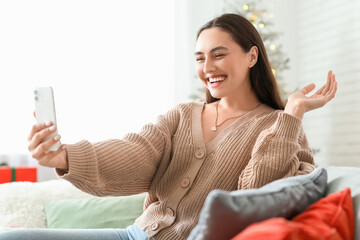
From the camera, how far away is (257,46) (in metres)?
2.00

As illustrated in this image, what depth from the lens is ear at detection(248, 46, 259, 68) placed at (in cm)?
198

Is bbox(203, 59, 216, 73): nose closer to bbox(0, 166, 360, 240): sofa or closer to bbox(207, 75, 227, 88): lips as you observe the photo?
bbox(207, 75, 227, 88): lips

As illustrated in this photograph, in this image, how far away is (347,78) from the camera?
4.43m

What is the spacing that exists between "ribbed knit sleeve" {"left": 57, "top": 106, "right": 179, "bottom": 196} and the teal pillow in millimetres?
749

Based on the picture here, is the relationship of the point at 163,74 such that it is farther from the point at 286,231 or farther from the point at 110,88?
→ the point at 286,231

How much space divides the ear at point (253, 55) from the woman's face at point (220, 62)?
3 centimetres

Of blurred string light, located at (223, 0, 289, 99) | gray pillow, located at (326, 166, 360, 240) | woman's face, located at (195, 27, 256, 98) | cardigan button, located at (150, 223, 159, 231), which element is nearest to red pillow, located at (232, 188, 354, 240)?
gray pillow, located at (326, 166, 360, 240)

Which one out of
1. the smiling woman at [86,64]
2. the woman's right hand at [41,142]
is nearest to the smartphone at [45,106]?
the woman's right hand at [41,142]

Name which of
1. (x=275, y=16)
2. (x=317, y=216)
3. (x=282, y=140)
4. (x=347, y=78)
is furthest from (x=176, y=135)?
(x=275, y=16)

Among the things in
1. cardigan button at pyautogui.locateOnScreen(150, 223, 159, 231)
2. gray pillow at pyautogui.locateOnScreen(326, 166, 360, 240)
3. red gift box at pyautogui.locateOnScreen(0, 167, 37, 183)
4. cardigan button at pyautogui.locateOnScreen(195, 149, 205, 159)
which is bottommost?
red gift box at pyautogui.locateOnScreen(0, 167, 37, 183)

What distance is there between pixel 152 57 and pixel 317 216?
11.8 feet

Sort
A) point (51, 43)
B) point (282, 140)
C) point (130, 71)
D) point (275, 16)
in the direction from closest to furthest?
point (282, 140), point (51, 43), point (130, 71), point (275, 16)

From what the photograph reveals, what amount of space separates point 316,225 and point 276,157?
0.66 metres

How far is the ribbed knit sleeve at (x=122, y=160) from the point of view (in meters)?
1.60
